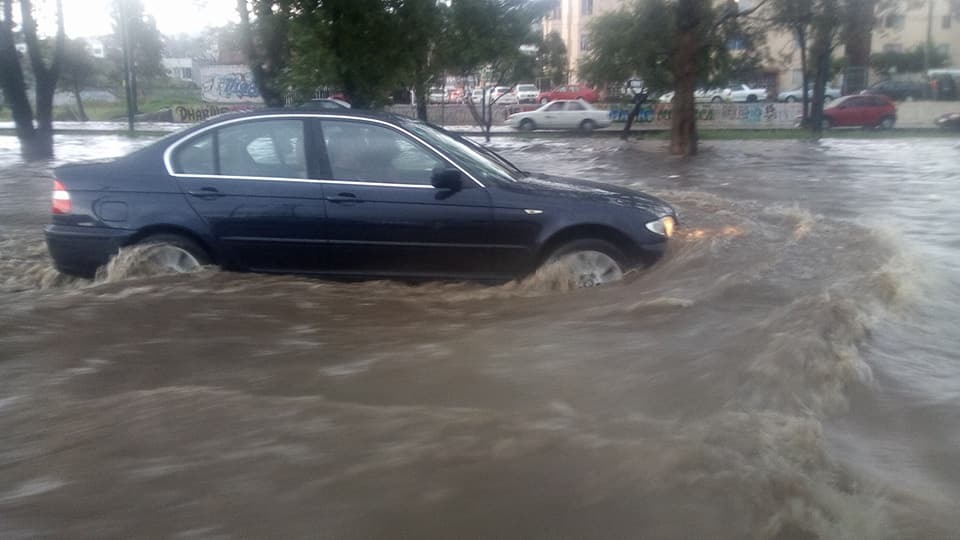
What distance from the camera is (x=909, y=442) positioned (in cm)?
405

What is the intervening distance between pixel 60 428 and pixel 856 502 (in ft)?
10.3

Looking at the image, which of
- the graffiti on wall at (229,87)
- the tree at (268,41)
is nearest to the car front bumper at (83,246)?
the tree at (268,41)

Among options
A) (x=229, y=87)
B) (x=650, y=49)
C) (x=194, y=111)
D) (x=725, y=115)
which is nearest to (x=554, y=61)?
(x=725, y=115)

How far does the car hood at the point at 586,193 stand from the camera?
6551 millimetres

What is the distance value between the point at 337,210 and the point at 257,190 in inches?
23.1

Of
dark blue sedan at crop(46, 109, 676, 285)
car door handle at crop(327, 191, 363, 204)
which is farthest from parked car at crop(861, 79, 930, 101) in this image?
car door handle at crop(327, 191, 363, 204)

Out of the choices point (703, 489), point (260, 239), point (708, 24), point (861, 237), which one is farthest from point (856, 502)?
point (708, 24)

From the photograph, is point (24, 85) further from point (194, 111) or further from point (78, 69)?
point (78, 69)

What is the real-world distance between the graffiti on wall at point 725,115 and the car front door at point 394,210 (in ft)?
101

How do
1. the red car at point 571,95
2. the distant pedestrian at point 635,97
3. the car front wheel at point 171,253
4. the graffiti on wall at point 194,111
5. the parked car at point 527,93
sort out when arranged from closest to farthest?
the car front wheel at point 171,253, the distant pedestrian at point 635,97, the graffiti on wall at point 194,111, the red car at point 571,95, the parked car at point 527,93

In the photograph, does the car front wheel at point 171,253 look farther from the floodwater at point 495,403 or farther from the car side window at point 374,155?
the car side window at point 374,155

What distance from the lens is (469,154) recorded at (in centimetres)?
701

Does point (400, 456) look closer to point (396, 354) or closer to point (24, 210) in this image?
point (396, 354)

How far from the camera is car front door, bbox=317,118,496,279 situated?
21.2ft
